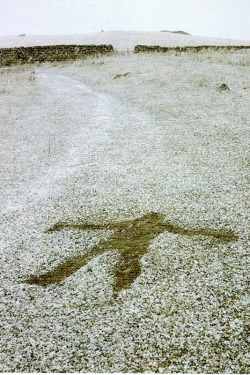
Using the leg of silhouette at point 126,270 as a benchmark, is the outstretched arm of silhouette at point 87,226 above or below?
above

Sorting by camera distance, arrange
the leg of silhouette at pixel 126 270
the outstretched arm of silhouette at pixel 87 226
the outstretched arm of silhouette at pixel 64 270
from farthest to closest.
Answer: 1. the outstretched arm of silhouette at pixel 87 226
2. the outstretched arm of silhouette at pixel 64 270
3. the leg of silhouette at pixel 126 270

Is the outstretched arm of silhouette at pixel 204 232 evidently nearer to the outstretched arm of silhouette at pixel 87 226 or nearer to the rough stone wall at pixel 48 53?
the outstretched arm of silhouette at pixel 87 226

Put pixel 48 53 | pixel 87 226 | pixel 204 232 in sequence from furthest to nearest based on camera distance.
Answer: pixel 48 53 < pixel 87 226 < pixel 204 232

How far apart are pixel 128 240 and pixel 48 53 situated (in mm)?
26777

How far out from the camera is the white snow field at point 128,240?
2.60 metres

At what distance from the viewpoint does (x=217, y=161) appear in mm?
6031

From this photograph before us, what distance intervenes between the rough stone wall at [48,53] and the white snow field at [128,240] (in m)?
18.9

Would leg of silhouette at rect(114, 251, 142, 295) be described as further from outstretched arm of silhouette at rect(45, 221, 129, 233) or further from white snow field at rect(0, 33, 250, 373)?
outstretched arm of silhouette at rect(45, 221, 129, 233)

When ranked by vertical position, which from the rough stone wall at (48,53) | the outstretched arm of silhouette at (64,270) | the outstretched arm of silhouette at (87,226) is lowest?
the outstretched arm of silhouette at (64,270)

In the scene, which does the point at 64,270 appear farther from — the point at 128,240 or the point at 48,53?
the point at 48,53

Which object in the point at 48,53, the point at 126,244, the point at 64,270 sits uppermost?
the point at 48,53

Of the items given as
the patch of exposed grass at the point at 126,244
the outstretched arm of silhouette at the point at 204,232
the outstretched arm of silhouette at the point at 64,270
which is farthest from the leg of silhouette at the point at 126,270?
the outstretched arm of silhouette at the point at 204,232

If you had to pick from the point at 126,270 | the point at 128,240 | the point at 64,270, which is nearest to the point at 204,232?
the point at 128,240

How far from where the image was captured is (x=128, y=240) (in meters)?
3.93
